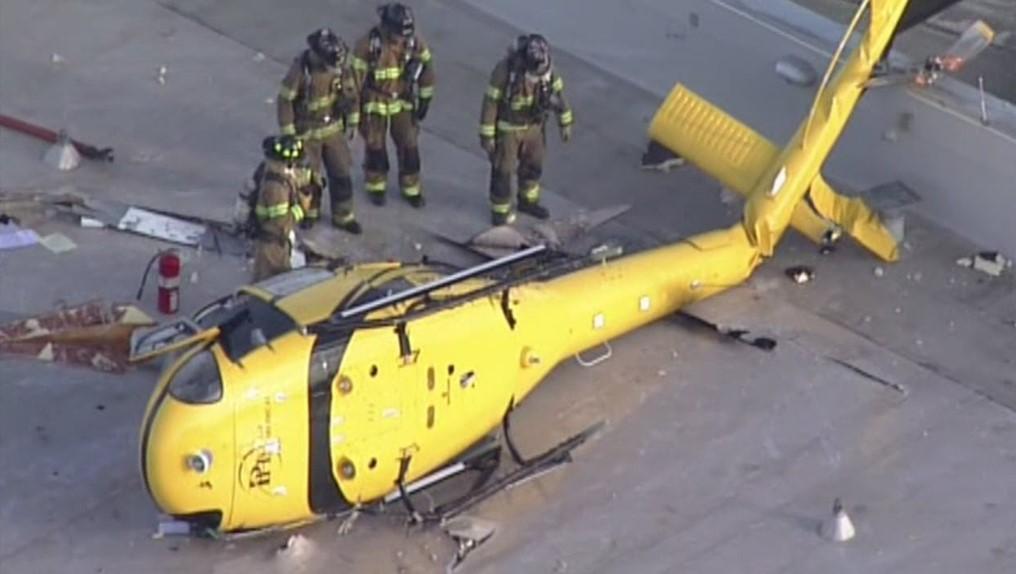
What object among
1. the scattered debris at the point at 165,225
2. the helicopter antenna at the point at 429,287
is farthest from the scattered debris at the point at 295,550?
the scattered debris at the point at 165,225

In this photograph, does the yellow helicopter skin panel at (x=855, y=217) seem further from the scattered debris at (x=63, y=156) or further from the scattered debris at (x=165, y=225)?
the scattered debris at (x=63, y=156)

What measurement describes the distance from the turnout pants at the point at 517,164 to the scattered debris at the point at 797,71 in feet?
5.87

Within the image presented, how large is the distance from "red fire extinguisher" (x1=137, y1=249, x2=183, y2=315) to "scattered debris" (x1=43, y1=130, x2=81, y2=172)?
6.25 feet

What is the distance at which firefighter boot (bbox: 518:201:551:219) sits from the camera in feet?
52.2

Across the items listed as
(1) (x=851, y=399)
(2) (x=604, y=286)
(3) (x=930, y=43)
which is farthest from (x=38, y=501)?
(3) (x=930, y=43)

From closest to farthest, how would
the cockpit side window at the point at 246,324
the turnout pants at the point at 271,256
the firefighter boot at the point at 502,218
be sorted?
the cockpit side window at the point at 246,324 < the turnout pants at the point at 271,256 < the firefighter boot at the point at 502,218

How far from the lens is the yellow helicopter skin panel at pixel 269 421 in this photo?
39.3ft

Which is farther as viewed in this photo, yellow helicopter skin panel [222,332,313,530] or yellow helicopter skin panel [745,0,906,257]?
yellow helicopter skin panel [745,0,906,257]

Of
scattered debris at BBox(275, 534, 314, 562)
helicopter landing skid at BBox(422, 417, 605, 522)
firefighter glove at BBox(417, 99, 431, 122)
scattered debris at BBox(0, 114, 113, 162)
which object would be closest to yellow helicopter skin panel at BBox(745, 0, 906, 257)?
helicopter landing skid at BBox(422, 417, 605, 522)

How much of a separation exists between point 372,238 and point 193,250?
3.87 feet

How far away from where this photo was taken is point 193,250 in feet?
50.6

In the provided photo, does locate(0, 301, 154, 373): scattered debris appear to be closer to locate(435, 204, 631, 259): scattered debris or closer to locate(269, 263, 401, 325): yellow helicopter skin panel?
locate(269, 263, 401, 325): yellow helicopter skin panel

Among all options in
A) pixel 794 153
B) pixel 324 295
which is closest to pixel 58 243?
pixel 324 295

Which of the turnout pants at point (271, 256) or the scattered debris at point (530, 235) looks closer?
the turnout pants at point (271, 256)
